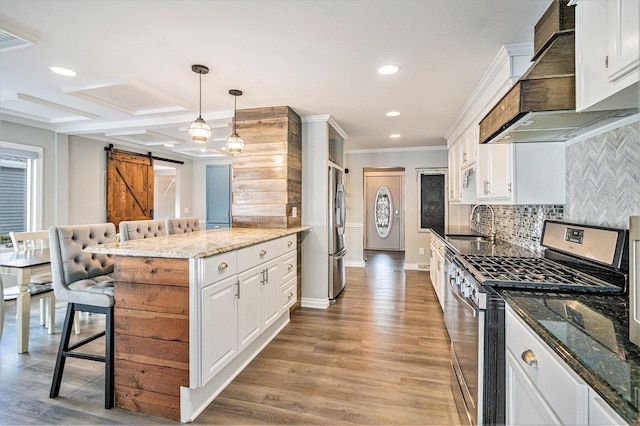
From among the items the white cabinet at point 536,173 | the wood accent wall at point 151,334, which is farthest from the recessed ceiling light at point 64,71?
the white cabinet at point 536,173

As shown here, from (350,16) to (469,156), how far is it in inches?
87.1

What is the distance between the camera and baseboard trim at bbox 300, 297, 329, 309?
12.7 feet

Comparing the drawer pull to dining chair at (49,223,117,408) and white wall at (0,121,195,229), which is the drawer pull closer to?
dining chair at (49,223,117,408)

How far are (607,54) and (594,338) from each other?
99cm

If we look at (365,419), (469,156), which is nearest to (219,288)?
(365,419)

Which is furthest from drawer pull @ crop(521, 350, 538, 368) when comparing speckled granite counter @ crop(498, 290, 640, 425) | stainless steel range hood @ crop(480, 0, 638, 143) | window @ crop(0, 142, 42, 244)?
window @ crop(0, 142, 42, 244)

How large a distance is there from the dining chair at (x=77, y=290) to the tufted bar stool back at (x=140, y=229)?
434 mm

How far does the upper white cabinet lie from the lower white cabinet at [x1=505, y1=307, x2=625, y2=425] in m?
0.90

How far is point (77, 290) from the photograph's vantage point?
2074 mm

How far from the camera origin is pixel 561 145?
2121mm

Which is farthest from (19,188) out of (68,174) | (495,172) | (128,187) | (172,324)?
(495,172)

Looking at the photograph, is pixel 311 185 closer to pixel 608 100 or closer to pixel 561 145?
pixel 561 145

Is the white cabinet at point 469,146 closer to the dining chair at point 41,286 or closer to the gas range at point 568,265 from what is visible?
the gas range at point 568,265

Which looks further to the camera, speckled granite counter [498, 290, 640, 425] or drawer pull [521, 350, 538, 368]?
drawer pull [521, 350, 538, 368]
